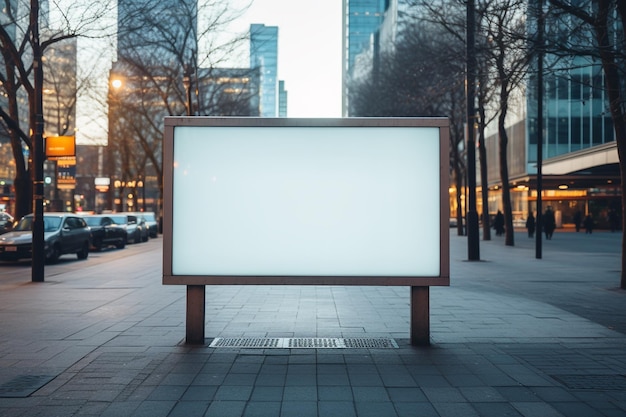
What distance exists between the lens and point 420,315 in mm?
7609

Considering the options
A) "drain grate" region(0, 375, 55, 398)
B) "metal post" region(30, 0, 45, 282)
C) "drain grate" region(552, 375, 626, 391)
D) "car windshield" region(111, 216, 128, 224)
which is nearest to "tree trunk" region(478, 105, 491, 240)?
"metal post" region(30, 0, 45, 282)

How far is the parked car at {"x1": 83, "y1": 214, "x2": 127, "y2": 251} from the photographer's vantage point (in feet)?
96.1

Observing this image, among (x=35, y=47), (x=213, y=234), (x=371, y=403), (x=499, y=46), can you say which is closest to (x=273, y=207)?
(x=213, y=234)

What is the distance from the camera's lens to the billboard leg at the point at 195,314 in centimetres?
766

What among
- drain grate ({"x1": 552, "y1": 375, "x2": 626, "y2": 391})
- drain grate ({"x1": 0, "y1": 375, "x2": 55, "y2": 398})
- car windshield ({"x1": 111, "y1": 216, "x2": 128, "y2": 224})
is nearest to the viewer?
drain grate ({"x1": 0, "y1": 375, "x2": 55, "y2": 398})

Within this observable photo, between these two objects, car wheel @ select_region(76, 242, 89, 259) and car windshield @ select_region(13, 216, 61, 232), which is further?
car wheel @ select_region(76, 242, 89, 259)

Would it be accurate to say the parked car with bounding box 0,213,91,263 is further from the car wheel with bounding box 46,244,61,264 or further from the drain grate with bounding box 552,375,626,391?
the drain grate with bounding box 552,375,626,391

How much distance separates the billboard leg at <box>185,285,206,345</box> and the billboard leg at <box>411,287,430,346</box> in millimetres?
2484

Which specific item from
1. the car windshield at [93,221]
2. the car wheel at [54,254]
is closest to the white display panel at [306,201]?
the car wheel at [54,254]

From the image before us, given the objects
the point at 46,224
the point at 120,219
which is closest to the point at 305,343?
the point at 46,224

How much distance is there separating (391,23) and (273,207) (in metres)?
84.3

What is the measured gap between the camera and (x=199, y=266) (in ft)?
24.2

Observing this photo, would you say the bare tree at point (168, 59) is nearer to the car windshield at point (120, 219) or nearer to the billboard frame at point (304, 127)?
the car windshield at point (120, 219)

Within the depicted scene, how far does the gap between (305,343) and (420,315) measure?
1.40 metres
